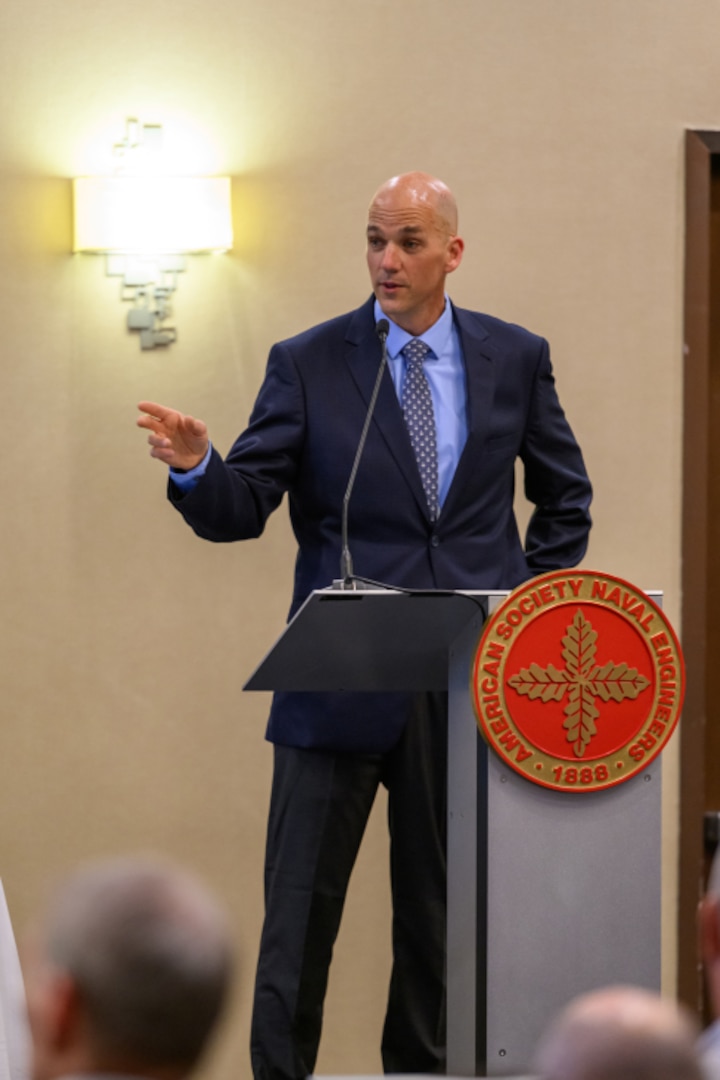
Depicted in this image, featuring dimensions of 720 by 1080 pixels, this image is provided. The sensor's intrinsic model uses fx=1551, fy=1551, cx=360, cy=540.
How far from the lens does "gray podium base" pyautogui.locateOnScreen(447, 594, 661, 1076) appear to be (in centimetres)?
217

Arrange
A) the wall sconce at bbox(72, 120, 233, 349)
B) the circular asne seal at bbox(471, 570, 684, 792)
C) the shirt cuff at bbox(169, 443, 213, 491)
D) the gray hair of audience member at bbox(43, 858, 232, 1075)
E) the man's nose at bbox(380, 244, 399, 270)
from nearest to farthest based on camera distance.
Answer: the gray hair of audience member at bbox(43, 858, 232, 1075) → the circular asne seal at bbox(471, 570, 684, 792) → the shirt cuff at bbox(169, 443, 213, 491) → the man's nose at bbox(380, 244, 399, 270) → the wall sconce at bbox(72, 120, 233, 349)

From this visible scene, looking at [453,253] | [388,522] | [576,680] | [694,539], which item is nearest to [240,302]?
[453,253]

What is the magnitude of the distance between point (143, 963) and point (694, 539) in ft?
9.67

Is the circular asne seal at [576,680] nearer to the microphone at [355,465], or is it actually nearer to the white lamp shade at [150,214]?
the microphone at [355,465]

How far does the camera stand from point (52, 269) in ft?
11.9

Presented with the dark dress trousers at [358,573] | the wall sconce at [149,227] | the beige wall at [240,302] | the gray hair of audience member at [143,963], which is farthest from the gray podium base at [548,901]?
the wall sconce at [149,227]

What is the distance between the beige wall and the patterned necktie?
0.96 metres

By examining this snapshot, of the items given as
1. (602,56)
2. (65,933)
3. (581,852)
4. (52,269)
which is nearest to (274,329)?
(52,269)

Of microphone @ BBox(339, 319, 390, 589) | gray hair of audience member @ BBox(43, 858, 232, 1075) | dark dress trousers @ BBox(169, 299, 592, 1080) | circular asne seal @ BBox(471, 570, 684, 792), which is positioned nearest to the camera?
gray hair of audience member @ BBox(43, 858, 232, 1075)

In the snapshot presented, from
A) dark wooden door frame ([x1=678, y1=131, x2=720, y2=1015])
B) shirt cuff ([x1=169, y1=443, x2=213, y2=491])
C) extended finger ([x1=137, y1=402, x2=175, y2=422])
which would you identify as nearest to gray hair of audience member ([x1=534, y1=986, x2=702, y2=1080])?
extended finger ([x1=137, y1=402, x2=175, y2=422])

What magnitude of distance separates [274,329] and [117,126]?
595 millimetres

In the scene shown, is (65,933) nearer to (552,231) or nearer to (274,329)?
(274,329)

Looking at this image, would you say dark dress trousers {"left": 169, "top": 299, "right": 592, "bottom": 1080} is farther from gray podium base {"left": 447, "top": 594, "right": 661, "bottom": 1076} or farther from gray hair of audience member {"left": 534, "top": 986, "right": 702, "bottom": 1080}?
gray hair of audience member {"left": 534, "top": 986, "right": 702, "bottom": 1080}

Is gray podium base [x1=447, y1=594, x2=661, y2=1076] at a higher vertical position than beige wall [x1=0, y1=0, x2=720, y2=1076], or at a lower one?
lower
